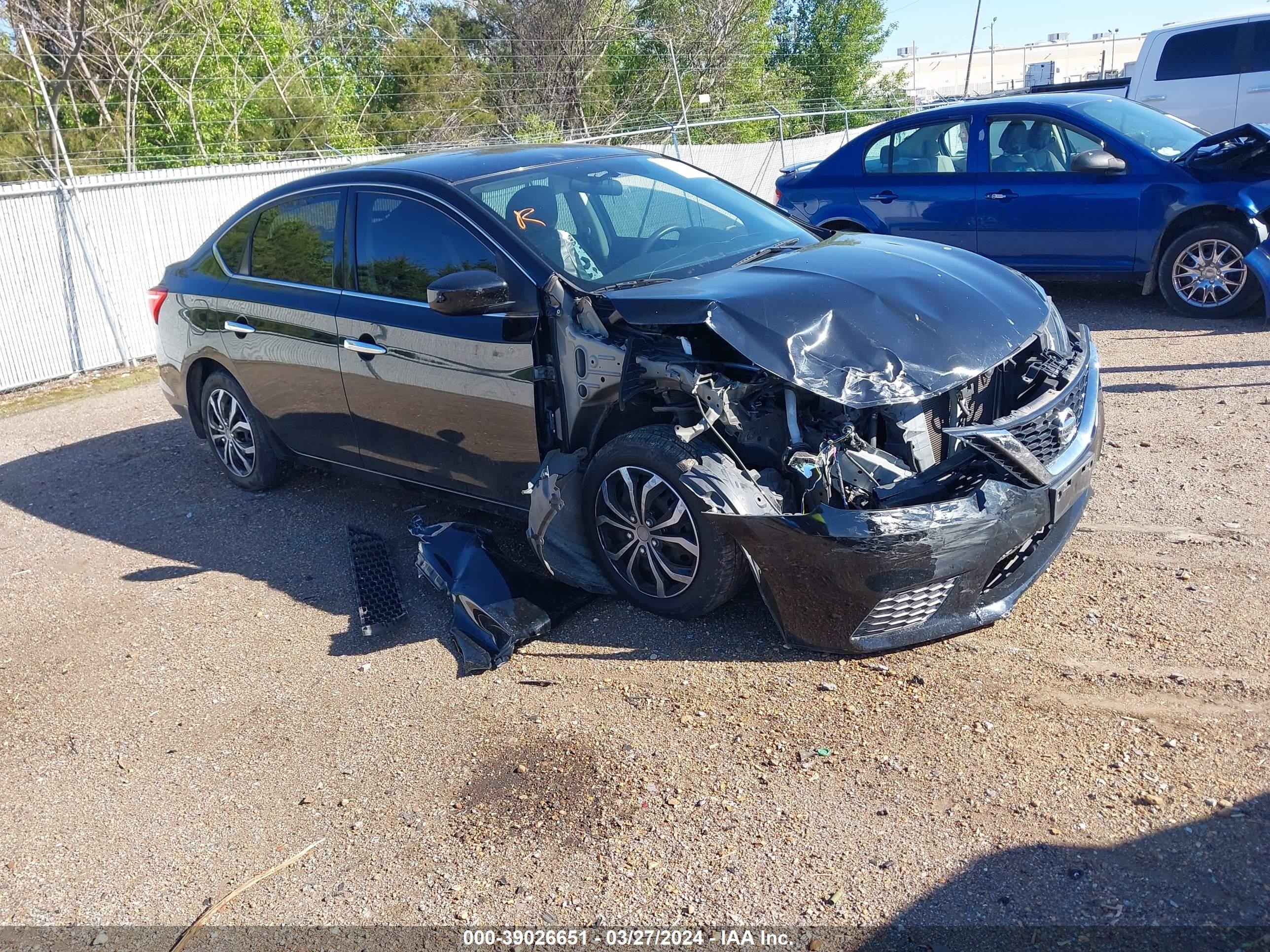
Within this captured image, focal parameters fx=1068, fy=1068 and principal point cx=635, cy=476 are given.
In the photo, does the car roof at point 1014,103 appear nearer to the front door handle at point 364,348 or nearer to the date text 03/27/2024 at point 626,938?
the front door handle at point 364,348

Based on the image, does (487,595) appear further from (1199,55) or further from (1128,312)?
(1199,55)

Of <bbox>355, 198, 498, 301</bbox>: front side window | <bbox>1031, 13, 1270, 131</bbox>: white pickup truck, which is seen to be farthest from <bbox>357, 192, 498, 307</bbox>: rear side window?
<bbox>1031, 13, 1270, 131</bbox>: white pickup truck

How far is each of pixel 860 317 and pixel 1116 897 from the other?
2147 mm

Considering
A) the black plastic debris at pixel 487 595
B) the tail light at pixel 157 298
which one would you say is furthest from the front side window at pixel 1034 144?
the tail light at pixel 157 298

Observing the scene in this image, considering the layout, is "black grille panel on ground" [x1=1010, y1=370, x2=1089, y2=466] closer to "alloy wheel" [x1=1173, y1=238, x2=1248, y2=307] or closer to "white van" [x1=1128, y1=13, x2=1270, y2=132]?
"alloy wheel" [x1=1173, y1=238, x2=1248, y2=307]

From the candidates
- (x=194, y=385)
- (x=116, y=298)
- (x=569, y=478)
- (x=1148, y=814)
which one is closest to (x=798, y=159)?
(x=116, y=298)

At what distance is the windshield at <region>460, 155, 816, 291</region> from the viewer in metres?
4.67

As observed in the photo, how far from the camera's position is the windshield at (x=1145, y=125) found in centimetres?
852

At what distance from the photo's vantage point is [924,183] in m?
9.29

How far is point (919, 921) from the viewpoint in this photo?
2.76 meters

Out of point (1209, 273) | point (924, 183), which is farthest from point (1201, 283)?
point (924, 183)

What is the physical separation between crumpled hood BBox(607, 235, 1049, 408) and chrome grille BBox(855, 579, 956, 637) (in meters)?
0.67

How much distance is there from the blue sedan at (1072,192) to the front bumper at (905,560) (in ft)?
16.9

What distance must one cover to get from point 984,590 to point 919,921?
1461mm
